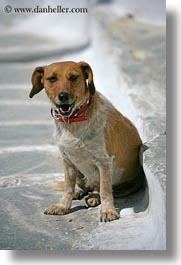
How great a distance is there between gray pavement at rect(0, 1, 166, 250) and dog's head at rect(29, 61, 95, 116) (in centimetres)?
36

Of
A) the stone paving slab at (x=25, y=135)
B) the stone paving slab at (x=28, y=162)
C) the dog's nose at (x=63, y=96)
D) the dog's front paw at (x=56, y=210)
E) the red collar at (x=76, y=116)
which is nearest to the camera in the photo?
the dog's nose at (x=63, y=96)

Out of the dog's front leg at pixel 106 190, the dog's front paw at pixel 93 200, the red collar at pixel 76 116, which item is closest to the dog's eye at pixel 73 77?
the red collar at pixel 76 116

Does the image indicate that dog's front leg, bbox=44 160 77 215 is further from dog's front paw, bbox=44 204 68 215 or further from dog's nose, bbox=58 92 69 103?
dog's nose, bbox=58 92 69 103

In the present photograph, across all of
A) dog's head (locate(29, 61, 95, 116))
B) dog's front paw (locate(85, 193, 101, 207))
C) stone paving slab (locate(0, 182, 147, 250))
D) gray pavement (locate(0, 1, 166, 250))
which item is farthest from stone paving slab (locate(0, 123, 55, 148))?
dog's head (locate(29, 61, 95, 116))

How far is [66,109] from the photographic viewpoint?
2373 millimetres

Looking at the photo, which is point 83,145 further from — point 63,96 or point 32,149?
point 32,149

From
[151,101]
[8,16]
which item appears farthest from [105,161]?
[8,16]

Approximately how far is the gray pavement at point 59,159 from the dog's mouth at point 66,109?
0.36m

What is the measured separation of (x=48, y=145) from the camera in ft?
9.59

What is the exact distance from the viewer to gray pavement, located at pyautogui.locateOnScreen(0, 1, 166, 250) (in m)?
2.43

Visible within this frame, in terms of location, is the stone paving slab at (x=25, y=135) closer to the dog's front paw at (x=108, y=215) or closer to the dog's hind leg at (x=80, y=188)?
the dog's hind leg at (x=80, y=188)

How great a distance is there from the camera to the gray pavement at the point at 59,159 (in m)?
2.43

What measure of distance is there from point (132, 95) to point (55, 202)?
0.61 m

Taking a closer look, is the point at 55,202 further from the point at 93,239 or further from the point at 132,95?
the point at 132,95
